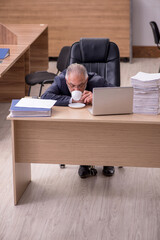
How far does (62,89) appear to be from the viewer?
3484 millimetres

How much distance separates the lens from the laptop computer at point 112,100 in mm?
2930

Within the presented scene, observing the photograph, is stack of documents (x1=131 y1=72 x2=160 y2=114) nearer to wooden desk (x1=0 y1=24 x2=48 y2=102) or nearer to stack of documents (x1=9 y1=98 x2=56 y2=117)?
stack of documents (x1=9 y1=98 x2=56 y2=117)

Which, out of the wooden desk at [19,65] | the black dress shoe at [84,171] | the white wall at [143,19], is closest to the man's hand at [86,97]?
the black dress shoe at [84,171]

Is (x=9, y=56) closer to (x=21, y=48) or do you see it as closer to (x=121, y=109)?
(x=21, y=48)

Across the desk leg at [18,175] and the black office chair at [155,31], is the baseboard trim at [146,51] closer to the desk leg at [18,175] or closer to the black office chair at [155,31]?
the black office chair at [155,31]

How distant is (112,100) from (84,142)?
410 millimetres

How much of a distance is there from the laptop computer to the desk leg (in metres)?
0.63

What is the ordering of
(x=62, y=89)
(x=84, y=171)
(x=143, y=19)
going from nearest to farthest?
(x=62, y=89) < (x=84, y=171) < (x=143, y=19)

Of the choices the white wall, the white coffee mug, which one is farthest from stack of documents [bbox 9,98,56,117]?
the white wall

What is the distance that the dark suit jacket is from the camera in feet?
10.9

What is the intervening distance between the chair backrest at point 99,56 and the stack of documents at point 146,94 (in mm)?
955

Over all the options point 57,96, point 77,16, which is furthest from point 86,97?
point 77,16

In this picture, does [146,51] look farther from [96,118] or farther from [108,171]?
[96,118]

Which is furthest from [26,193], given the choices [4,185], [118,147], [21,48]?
[21,48]
